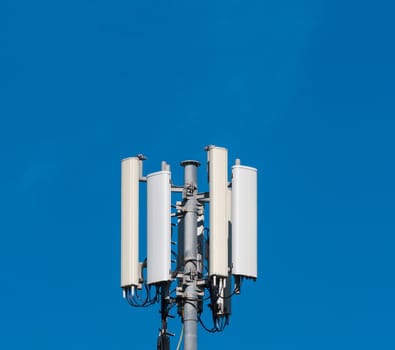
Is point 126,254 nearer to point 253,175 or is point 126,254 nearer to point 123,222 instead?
point 123,222

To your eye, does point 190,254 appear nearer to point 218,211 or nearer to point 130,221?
point 218,211

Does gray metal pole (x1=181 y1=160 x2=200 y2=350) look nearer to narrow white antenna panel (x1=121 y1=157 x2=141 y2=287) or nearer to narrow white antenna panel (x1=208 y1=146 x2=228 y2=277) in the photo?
narrow white antenna panel (x1=208 y1=146 x2=228 y2=277)

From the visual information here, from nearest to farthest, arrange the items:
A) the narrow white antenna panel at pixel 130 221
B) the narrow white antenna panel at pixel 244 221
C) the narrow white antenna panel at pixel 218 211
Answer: the narrow white antenna panel at pixel 218 211 < the narrow white antenna panel at pixel 244 221 < the narrow white antenna panel at pixel 130 221

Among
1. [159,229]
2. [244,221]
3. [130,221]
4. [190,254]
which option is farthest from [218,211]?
[130,221]

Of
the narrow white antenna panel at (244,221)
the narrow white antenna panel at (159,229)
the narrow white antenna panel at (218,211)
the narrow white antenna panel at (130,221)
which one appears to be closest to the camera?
the narrow white antenna panel at (218,211)

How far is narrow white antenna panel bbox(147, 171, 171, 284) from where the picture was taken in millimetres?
51438

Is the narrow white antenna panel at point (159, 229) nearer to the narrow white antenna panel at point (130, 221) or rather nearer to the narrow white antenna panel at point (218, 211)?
the narrow white antenna panel at point (130, 221)

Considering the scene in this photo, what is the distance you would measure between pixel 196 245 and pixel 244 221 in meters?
1.59

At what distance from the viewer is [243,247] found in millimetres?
51750

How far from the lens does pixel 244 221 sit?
5203cm

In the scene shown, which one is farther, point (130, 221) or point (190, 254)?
point (130, 221)

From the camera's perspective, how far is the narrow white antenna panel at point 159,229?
5144 centimetres

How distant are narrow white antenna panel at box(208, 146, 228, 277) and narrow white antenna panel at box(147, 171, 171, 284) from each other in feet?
4.23

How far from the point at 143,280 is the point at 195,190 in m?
3.13
